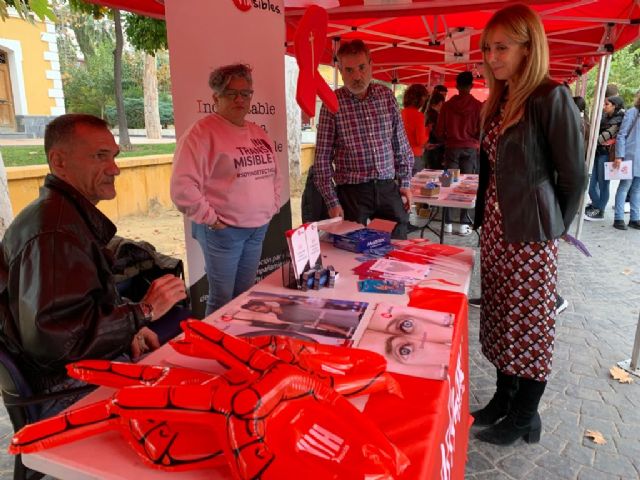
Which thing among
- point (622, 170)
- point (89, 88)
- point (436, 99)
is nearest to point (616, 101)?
point (622, 170)

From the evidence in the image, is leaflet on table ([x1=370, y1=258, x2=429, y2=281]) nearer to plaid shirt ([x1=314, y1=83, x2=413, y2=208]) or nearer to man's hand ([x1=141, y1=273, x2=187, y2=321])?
man's hand ([x1=141, y1=273, x2=187, y2=321])

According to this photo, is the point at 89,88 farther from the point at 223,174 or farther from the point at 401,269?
the point at 401,269

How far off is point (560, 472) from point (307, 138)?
56.7 ft

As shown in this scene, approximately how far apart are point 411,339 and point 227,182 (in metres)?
1.52

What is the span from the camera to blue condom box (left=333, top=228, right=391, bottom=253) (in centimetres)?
Result: 207

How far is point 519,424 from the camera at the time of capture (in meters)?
2.06

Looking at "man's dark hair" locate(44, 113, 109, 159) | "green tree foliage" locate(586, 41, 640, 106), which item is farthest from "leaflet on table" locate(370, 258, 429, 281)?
"green tree foliage" locate(586, 41, 640, 106)

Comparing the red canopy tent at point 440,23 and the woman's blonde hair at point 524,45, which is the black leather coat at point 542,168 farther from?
the red canopy tent at point 440,23

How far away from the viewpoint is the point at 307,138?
18.4m

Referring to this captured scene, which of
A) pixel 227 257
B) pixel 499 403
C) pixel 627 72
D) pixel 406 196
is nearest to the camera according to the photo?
pixel 499 403

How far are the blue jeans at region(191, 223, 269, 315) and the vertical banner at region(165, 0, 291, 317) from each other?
340mm

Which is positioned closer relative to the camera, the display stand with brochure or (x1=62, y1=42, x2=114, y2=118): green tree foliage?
the display stand with brochure

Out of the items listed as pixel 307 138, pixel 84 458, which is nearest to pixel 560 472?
pixel 84 458

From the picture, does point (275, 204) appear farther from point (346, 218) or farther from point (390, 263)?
point (390, 263)
